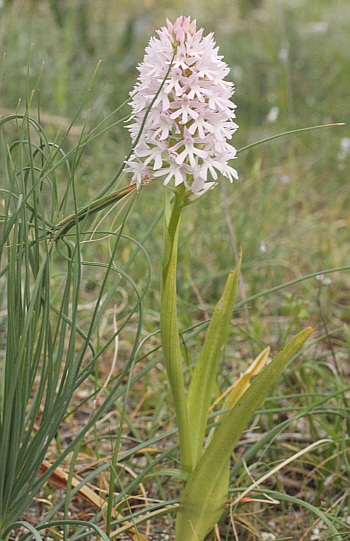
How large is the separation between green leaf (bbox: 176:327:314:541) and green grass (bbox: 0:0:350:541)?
6 centimetres

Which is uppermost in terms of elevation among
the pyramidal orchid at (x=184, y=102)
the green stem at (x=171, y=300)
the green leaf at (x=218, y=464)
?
the pyramidal orchid at (x=184, y=102)

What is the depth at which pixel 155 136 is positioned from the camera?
2.32ft

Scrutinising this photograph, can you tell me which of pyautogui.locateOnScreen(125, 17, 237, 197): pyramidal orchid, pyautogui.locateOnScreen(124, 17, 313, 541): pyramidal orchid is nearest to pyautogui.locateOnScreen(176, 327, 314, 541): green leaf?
pyautogui.locateOnScreen(124, 17, 313, 541): pyramidal orchid

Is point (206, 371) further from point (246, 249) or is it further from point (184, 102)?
point (246, 249)

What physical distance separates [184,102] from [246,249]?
4.50 ft

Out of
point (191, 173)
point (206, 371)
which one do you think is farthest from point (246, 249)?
point (191, 173)

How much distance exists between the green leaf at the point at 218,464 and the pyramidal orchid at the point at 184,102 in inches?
11.2

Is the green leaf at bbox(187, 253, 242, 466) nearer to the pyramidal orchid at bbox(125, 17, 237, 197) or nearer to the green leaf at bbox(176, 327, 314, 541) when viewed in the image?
the green leaf at bbox(176, 327, 314, 541)

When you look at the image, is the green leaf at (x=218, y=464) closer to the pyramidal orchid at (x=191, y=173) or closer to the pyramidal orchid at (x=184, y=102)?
the pyramidal orchid at (x=191, y=173)

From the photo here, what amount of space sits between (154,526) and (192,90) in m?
0.83

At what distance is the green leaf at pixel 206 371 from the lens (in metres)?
0.80

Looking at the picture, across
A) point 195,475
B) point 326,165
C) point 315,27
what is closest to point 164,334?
point 195,475

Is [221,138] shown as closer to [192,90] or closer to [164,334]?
[192,90]

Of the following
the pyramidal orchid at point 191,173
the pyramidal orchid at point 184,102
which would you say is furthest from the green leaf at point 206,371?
the pyramidal orchid at point 184,102
